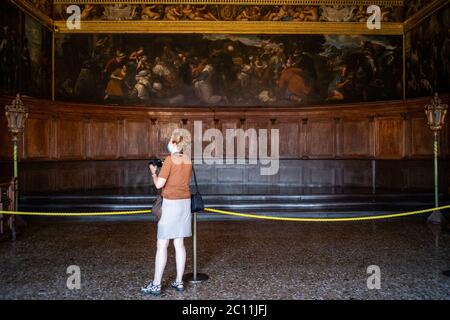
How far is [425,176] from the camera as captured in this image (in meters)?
11.8

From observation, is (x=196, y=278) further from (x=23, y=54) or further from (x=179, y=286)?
(x=23, y=54)

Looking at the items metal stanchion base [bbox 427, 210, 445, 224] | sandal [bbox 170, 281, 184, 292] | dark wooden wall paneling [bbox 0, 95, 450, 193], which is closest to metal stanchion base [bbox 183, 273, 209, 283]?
sandal [bbox 170, 281, 184, 292]

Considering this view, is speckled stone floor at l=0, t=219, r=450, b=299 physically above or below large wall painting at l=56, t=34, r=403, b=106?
below

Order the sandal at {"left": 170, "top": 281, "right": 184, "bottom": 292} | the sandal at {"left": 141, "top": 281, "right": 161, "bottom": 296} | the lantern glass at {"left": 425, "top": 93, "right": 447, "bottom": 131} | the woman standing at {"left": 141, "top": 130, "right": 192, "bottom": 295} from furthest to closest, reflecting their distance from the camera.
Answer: the lantern glass at {"left": 425, "top": 93, "right": 447, "bottom": 131} < the sandal at {"left": 170, "top": 281, "right": 184, "bottom": 292} < the sandal at {"left": 141, "top": 281, "right": 161, "bottom": 296} < the woman standing at {"left": 141, "top": 130, "right": 192, "bottom": 295}

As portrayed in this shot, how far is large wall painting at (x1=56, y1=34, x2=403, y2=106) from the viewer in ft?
46.6

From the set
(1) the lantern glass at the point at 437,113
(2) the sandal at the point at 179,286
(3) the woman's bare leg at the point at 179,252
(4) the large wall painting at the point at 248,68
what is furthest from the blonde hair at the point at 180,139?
(4) the large wall painting at the point at 248,68

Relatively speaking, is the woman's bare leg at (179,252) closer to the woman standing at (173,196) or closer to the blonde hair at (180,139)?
the woman standing at (173,196)

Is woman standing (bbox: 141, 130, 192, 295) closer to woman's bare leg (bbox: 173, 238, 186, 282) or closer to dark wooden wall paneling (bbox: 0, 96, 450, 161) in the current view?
woman's bare leg (bbox: 173, 238, 186, 282)

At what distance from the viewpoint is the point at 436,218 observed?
859cm

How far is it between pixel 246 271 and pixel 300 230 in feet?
9.83

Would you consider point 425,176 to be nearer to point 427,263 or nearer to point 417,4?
point 417,4

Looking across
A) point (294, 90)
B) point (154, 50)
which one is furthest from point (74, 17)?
point (294, 90)

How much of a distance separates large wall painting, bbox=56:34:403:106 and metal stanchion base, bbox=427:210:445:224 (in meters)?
6.53

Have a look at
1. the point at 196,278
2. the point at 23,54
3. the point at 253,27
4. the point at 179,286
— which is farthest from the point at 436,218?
the point at 23,54
